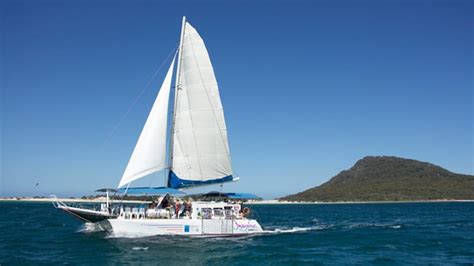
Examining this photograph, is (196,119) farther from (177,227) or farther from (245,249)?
(245,249)

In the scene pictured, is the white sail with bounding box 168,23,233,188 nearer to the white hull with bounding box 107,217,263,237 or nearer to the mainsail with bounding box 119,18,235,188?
the mainsail with bounding box 119,18,235,188

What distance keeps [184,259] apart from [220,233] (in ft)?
35.0

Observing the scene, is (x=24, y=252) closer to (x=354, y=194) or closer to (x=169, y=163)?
(x=169, y=163)

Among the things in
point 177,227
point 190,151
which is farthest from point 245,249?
point 190,151

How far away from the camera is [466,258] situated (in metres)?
30.2

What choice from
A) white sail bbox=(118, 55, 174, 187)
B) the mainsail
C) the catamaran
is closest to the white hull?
the catamaran

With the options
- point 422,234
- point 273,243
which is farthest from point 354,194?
point 273,243

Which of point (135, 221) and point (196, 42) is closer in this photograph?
point (135, 221)

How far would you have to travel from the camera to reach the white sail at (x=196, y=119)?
40656 mm

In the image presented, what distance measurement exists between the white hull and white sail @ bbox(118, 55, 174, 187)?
366 centimetres

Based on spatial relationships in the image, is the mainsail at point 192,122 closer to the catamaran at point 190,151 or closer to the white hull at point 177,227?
the catamaran at point 190,151

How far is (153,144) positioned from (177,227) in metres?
Answer: 7.50

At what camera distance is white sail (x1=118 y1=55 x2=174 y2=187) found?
3862 cm

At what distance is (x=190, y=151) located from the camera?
4075 cm
